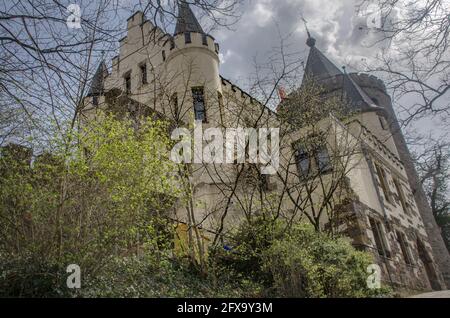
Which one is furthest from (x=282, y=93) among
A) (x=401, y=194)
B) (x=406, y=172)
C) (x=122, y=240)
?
(x=406, y=172)

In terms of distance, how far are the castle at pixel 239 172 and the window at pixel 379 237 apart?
37mm

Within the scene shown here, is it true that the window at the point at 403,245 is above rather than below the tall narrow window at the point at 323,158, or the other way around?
below

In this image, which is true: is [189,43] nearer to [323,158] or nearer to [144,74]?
[144,74]

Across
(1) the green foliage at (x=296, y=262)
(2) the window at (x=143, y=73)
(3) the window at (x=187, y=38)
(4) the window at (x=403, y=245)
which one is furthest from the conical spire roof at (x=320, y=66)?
(1) the green foliage at (x=296, y=262)

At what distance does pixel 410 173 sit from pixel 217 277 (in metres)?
17.2

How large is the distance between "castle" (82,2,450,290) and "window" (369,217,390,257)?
0.12ft

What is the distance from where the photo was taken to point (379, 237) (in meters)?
12.5

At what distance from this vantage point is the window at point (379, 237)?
12.2m

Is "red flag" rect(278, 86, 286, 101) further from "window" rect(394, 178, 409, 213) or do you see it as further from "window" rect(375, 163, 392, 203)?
→ "window" rect(394, 178, 409, 213)

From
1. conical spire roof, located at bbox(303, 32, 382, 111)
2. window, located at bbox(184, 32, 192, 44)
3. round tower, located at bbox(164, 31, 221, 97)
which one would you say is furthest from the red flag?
window, located at bbox(184, 32, 192, 44)

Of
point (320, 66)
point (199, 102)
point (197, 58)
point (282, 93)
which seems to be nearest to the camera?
point (282, 93)

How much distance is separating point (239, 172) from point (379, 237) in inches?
262

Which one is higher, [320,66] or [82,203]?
[320,66]

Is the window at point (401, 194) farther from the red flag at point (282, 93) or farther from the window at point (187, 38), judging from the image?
the window at point (187, 38)
